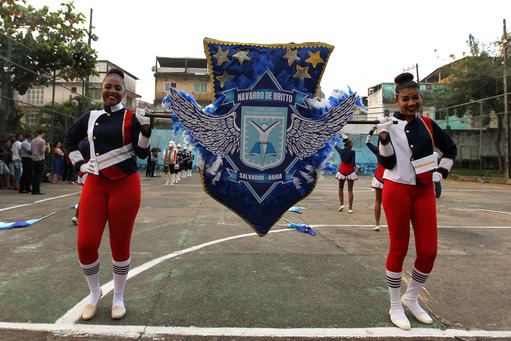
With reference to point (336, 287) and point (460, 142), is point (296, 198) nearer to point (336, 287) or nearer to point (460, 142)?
point (336, 287)

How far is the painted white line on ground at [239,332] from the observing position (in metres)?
2.74

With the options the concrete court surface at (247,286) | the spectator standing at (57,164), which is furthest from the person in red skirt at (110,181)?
the spectator standing at (57,164)

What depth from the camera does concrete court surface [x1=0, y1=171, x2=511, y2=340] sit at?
9.31 feet

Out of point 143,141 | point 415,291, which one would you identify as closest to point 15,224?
point 143,141

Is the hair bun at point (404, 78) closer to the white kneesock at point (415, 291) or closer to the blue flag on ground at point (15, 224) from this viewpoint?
the white kneesock at point (415, 291)

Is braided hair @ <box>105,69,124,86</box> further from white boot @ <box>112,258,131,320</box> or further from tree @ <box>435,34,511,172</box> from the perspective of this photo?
tree @ <box>435,34,511,172</box>

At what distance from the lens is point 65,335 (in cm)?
270

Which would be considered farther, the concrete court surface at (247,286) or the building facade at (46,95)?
the building facade at (46,95)

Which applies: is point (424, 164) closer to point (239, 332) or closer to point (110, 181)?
point (239, 332)

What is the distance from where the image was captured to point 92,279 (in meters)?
3.12

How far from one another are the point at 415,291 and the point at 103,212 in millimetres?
2896

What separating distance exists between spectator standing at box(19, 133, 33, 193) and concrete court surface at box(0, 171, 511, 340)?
243 inches

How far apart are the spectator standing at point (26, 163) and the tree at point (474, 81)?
26.7 m

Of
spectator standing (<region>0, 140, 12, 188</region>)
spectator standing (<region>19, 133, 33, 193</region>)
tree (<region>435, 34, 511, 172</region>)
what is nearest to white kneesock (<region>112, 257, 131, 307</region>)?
spectator standing (<region>19, 133, 33, 193</region>)
